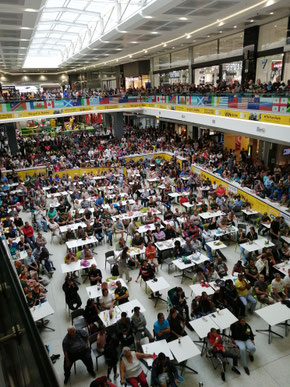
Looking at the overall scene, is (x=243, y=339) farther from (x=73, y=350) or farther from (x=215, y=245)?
(x=215, y=245)

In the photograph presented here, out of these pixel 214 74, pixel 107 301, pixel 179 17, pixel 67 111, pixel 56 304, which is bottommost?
pixel 56 304

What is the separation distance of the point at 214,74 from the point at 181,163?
8601 mm

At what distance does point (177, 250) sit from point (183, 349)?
Answer: 4.23m

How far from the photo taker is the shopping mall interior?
6.50 meters

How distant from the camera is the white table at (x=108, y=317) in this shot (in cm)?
732

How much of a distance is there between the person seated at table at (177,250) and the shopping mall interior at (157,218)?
0.08 m

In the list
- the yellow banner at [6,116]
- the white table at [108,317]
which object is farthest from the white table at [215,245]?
the yellow banner at [6,116]

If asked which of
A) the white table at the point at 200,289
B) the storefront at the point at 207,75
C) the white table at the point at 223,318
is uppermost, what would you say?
the storefront at the point at 207,75

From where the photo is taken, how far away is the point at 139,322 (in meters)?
7.15

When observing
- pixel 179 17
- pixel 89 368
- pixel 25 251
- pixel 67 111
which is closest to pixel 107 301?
pixel 89 368

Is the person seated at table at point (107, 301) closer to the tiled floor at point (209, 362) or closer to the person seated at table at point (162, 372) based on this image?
the tiled floor at point (209, 362)

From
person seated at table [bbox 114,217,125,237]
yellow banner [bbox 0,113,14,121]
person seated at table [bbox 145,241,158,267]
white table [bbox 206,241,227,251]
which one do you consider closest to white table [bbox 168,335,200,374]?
person seated at table [bbox 145,241,158,267]

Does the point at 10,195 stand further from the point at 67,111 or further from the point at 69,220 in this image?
the point at 67,111

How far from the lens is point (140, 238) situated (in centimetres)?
1099
